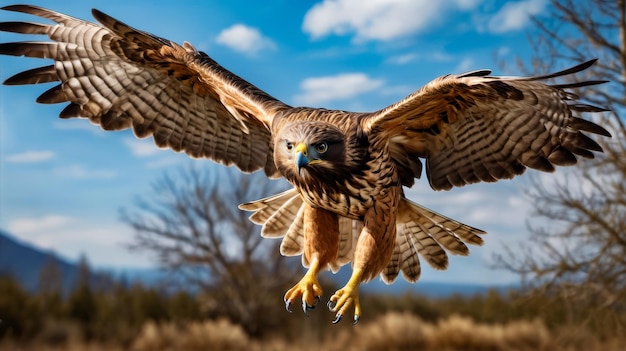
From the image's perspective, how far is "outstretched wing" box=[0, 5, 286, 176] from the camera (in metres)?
5.22

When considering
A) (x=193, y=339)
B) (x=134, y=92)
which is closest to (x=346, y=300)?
(x=134, y=92)

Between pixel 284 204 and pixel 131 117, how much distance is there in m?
1.41

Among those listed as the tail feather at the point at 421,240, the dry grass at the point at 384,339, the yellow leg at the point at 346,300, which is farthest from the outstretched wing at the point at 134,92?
the dry grass at the point at 384,339

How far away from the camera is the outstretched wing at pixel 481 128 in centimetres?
389

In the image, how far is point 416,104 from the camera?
3.91 m

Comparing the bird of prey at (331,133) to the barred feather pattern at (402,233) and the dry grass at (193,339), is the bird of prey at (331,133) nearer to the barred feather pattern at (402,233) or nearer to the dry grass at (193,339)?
the barred feather pattern at (402,233)

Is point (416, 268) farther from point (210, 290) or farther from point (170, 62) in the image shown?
point (210, 290)

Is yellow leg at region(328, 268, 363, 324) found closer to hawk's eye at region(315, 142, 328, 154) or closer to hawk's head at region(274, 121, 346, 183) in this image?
hawk's head at region(274, 121, 346, 183)

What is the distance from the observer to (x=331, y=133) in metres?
3.57

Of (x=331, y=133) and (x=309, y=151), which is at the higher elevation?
(x=331, y=133)

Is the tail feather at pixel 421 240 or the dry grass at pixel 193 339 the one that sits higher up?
the tail feather at pixel 421 240

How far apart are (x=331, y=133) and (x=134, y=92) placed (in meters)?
2.37

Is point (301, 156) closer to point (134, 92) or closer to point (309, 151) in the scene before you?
point (309, 151)

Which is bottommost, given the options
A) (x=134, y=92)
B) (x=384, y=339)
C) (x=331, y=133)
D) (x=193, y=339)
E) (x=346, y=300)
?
(x=193, y=339)
